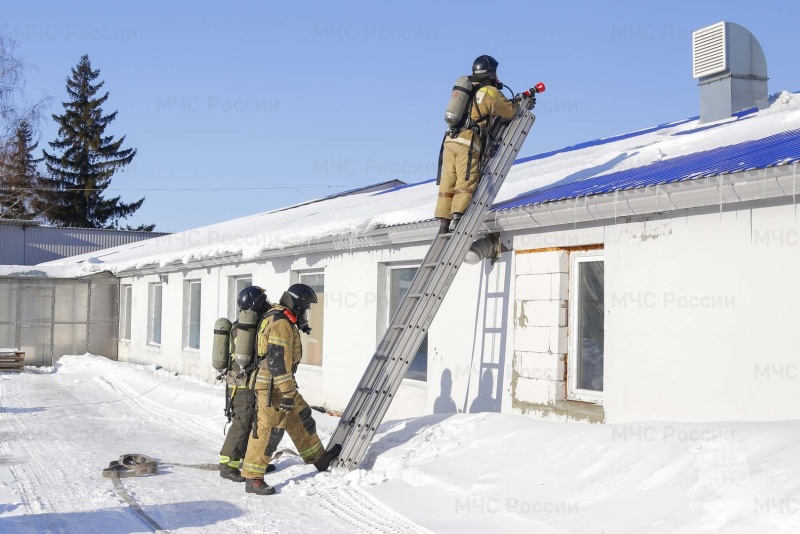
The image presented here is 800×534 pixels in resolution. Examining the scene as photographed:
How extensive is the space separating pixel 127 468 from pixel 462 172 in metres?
4.31

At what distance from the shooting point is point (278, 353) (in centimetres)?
738

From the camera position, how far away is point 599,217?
7.55 metres

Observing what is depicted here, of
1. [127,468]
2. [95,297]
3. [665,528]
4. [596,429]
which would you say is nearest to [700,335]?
[596,429]

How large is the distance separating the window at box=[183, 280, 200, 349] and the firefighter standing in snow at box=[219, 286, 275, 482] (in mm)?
10377

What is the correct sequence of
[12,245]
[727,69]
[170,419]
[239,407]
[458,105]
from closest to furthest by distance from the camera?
[239,407], [458,105], [727,69], [170,419], [12,245]

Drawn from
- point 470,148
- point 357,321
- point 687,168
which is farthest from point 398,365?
point 357,321

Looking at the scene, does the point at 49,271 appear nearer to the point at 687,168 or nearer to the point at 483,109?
Result: the point at 483,109

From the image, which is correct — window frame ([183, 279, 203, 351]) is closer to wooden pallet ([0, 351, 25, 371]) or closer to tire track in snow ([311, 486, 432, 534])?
wooden pallet ([0, 351, 25, 371])

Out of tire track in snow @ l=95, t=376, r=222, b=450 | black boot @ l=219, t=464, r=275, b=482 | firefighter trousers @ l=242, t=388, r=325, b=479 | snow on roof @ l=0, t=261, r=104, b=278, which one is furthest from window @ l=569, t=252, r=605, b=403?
snow on roof @ l=0, t=261, r=104, b=278

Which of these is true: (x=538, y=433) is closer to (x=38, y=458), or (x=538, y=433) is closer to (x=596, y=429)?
(x=596, y=429)

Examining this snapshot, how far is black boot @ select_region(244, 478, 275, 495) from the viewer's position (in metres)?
7.22

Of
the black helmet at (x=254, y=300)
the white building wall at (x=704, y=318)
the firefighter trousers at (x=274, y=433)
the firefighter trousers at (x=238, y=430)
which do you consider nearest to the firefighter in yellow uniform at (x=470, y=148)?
the white building wall at (x=704, y=318)

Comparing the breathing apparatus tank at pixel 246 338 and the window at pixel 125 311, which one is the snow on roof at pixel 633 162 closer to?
the breathing apparatus tank at pixel 246 338

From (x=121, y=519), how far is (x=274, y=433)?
64.8 inches
